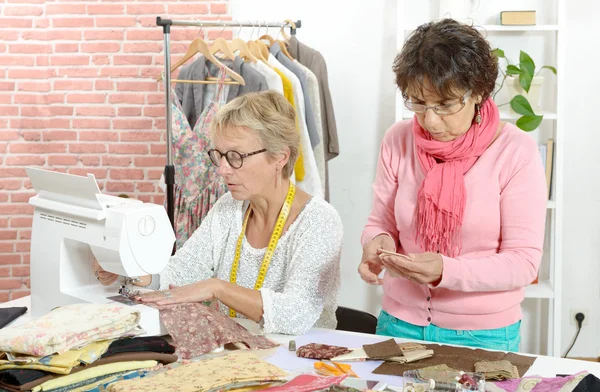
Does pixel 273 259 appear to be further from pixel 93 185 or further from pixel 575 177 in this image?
pixel 575 177

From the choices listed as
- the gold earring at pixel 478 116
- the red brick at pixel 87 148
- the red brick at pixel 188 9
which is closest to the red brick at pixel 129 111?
the red brick at pixel 87 148

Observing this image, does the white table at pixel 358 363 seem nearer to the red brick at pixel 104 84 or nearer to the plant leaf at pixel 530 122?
the plant leaf at pixel 530 122

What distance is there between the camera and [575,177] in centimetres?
412

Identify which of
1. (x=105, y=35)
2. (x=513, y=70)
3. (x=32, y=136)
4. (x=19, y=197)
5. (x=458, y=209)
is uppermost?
(x=105, y=35)

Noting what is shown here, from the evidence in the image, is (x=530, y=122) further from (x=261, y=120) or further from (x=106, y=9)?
(x=106, y=9)

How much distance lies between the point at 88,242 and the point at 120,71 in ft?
9.76

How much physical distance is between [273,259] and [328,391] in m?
0.82

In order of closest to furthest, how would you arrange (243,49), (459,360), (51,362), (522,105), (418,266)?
(51,362) → (459,360) → (418,266) → (243,49) → (522,105)

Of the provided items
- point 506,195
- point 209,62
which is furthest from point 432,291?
point 209,62

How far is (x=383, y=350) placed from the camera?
188cm

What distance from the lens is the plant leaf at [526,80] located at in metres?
3.84

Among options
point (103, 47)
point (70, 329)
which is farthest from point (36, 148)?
point (70, 329)

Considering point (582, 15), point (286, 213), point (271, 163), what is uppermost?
point (582, 15)

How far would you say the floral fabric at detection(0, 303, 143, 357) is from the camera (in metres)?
1.61
